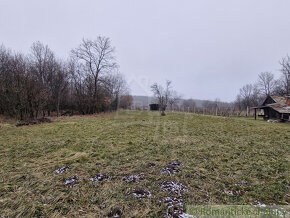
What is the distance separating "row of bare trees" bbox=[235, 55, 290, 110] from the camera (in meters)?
23.7

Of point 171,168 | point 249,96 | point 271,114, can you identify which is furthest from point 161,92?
point 249,96

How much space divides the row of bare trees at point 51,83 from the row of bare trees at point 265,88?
31.1 m

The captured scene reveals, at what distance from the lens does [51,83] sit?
54.0ft

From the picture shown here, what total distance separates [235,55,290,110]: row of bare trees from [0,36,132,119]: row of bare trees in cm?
3113

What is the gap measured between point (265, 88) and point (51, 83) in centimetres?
4843

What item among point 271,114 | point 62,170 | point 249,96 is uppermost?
point 249,96

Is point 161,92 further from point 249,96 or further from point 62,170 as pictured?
point 249,96

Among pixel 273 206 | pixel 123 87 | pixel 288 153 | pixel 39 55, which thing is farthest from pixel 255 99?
pixel 39 55

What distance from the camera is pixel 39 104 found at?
12250 mm

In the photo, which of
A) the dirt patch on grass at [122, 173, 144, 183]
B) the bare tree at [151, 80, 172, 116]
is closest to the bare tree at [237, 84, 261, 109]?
the bare tree at [151, 80, 172, 116]

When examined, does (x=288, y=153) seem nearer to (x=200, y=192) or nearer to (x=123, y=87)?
(x=200, y=192)

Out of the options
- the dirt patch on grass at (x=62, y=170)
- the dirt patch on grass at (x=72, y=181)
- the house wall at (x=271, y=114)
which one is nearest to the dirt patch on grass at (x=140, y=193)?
the dirt patch on grass at (x=72, y=181)

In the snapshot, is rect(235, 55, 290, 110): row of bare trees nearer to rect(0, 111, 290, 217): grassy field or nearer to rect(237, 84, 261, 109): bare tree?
rect(237, 84, 261, 109): bare tree

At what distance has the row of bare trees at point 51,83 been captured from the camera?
1086cm
